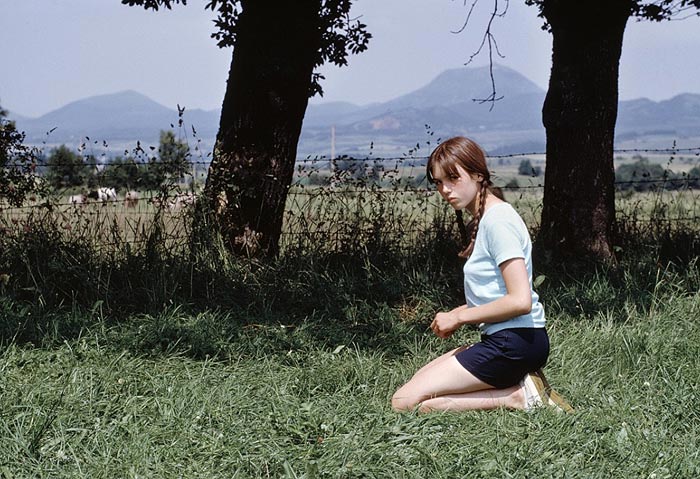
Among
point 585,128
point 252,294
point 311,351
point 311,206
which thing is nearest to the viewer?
point 311,351

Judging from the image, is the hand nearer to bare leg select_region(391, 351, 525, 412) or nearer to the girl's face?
bare leg select_region(391, 351, 525, 412)

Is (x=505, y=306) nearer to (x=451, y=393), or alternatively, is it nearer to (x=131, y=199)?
(x=451, y=393)

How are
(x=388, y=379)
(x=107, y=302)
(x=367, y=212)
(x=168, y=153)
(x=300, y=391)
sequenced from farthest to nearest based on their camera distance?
(x=367, y=212)
(x=168, y=153)
(x=107, y=302)
(x=388, y=379)
(x=300, y=391)

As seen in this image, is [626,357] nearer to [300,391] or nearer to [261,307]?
[300,391]

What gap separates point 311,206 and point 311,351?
253 centimetres

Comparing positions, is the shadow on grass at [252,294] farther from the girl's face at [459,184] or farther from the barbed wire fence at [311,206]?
the girl's face at [459,184]

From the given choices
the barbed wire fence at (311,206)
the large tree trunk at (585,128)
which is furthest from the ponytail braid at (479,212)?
the large tree trunk at (585,128)

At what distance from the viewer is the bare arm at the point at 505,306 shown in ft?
12.5

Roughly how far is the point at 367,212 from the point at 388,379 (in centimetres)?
312

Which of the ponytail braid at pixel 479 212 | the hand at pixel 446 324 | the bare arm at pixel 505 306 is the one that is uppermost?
the ponytail braid at pixel 479 212

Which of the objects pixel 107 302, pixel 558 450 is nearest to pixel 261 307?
pixel 107 302

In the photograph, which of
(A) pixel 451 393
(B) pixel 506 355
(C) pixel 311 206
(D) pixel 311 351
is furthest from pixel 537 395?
(C) pixel 311 206

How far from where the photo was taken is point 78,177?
7.22m

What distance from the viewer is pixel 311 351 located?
529 centimetres
